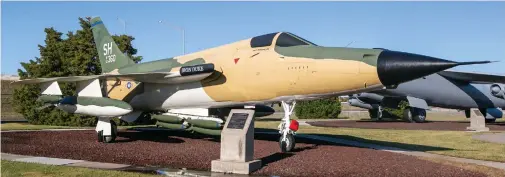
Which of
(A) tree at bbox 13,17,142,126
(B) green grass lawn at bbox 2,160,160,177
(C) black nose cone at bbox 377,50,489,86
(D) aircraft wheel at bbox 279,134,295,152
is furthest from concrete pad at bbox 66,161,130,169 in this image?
(A) tree at bbox 13,17,142,126

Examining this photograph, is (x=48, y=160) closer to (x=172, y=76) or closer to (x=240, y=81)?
(x=172, y=76)

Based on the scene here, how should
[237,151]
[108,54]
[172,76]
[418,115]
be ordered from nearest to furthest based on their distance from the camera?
[237,151] < [172,76] < [108,54] < [418,115]

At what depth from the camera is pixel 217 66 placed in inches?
523

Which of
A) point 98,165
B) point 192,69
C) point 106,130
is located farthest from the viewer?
point 106,130

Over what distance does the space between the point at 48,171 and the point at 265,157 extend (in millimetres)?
4985

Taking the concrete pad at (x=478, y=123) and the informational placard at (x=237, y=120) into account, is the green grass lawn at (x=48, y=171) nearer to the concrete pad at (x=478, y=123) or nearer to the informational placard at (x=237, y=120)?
the informational placard at (x=237, y=120)

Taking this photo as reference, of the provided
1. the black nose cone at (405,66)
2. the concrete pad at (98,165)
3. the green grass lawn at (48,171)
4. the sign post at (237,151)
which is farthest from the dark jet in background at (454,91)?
the green grass lawn at (48,171)

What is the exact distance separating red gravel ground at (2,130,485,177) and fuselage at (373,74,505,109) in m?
19.9

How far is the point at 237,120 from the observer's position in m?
10.4

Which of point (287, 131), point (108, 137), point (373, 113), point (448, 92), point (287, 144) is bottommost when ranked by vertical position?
point (373, 113)

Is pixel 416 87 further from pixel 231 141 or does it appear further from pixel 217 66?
pixel 231 141

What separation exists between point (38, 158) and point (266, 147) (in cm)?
620

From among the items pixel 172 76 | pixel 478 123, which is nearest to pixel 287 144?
pixel 172 76

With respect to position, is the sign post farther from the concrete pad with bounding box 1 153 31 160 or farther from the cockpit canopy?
the concrete pad with bounding box 1 153 31 160
